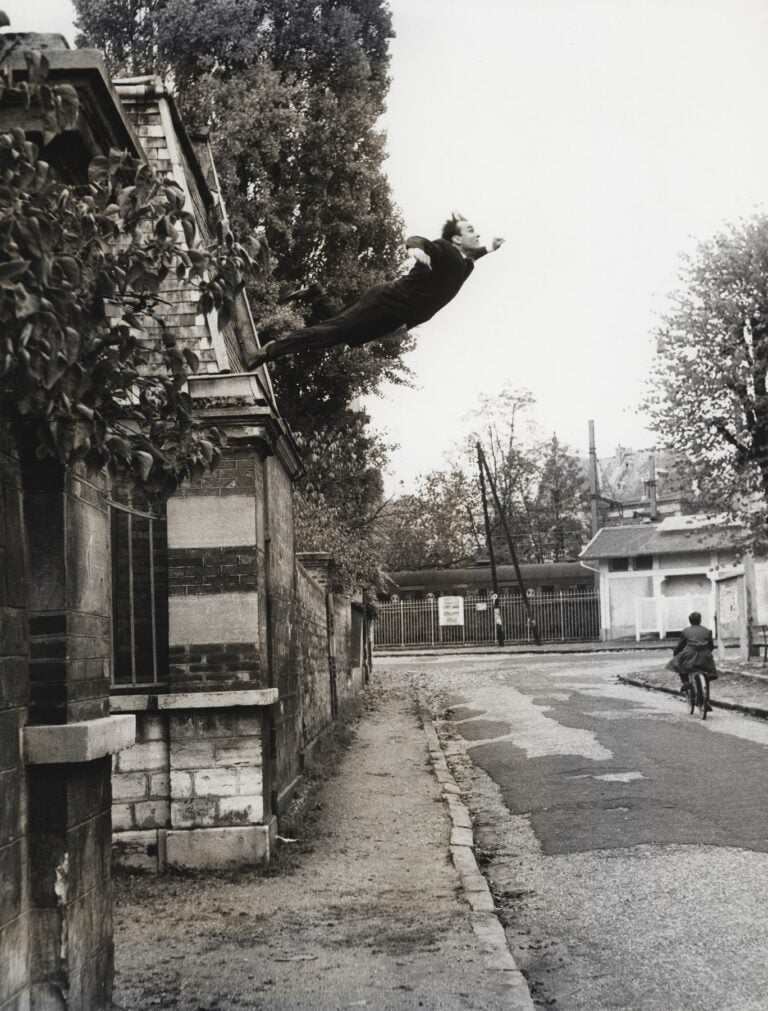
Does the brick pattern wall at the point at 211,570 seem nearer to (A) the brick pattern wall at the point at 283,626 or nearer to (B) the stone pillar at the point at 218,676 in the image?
(B) the stone pillar at the point at 218,676

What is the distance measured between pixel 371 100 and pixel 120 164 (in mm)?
21909

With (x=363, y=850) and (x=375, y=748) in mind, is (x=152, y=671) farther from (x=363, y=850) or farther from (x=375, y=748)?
(x=375, y=748)

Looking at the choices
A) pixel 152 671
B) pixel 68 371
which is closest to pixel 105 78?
pixel 68 371

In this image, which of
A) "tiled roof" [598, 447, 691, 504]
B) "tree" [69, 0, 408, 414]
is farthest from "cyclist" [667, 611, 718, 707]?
"tiled roof" [598, 447, 691, 504]

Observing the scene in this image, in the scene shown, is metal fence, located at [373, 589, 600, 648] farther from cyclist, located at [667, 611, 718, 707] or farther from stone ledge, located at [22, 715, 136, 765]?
stone ledge, located at [22, 715, 136, 765]

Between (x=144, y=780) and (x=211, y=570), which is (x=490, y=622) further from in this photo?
(x=144, y=780)

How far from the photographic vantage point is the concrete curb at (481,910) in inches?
213

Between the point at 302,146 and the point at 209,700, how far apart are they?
16.6m

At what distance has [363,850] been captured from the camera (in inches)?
352

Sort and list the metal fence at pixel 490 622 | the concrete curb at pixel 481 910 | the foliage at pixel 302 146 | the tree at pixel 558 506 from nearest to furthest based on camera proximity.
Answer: the concrete curb at pixel 481 910 < the foliage at pixel 302 146 < the metal fence at pixel 490 622 < the tree at pixel 558 506

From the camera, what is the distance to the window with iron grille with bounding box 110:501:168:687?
344 inches

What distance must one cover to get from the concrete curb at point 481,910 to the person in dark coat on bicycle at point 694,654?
255 inches

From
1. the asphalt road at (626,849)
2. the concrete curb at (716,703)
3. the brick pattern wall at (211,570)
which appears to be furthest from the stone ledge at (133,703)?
the concrete curb at (716,703)

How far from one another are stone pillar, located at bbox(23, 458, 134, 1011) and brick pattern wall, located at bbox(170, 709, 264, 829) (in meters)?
3.49
